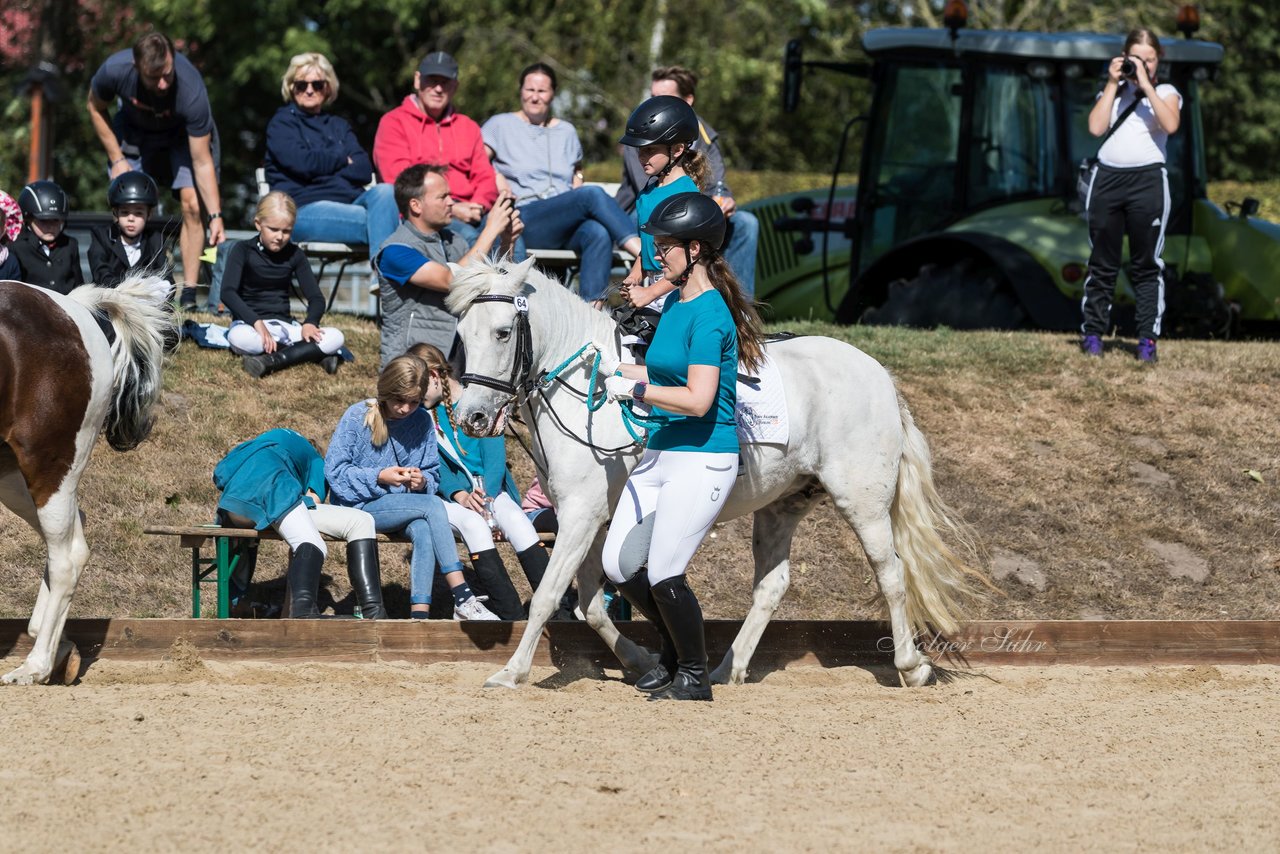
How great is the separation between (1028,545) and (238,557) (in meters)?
4.56

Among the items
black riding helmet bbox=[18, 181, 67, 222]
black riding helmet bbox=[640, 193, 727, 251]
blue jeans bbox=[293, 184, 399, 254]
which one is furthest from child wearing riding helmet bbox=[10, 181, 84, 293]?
black riding helmet bbox=[640, 193, 727, 251]

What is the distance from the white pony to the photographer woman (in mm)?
4176

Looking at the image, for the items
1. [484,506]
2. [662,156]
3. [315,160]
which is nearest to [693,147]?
[662,156]

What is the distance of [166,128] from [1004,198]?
6.63m

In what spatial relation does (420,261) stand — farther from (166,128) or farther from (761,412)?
(166,128)

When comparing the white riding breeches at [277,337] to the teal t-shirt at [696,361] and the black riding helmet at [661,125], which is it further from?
the teal t-shirt at [696,361]

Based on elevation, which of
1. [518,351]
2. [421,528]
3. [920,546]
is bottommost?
[421,528]

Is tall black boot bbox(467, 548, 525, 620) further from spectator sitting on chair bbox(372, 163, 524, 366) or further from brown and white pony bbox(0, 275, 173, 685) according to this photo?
brown and white pony bbox(0, 275, 173, 685)

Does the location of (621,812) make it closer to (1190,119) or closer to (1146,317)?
(1146,317)

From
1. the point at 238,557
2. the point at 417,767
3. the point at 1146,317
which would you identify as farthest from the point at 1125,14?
the point at 417,767

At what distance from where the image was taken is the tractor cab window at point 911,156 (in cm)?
1298

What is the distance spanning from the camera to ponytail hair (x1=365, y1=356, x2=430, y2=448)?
23.6ft

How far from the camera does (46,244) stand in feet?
28.4

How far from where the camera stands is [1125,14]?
25.2 m
